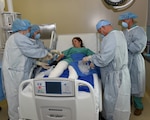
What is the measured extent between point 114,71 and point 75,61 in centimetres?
74

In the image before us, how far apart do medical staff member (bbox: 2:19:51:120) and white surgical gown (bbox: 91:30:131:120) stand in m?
0.79

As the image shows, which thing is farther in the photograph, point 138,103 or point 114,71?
point 138,103

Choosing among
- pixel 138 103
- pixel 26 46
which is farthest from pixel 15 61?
pixel 138 103

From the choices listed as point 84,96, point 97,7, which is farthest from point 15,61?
point 97,7

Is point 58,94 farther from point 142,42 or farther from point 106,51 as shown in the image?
point 142,42

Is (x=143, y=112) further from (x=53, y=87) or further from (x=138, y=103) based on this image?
(x=53, y=87)

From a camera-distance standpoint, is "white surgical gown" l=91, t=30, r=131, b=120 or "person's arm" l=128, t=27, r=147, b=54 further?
"person's arm" l=128, t=27, r=147, b=54

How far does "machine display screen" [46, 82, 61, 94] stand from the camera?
1.48 metres

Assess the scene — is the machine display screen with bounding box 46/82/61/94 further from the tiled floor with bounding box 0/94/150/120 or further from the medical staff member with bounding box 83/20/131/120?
the tiled floor with bounding box 0/94/150/120

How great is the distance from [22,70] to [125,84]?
1.24m

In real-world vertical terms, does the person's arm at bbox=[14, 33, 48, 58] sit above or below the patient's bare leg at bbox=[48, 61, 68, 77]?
above

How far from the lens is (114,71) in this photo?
1969 millimetres

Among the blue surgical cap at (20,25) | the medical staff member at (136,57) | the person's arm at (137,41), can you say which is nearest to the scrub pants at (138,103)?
the medical staff member at (136,57)

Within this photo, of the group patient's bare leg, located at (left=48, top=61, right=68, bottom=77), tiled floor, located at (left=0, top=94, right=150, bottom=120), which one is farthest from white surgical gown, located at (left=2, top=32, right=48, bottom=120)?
tiled floor, located at (left=0, top=94, right=150, bottom=120)
